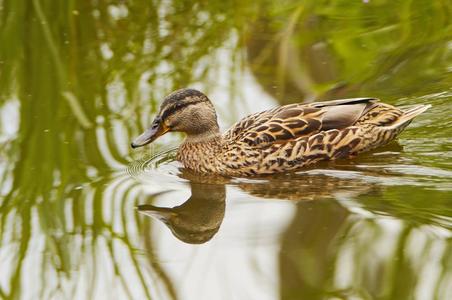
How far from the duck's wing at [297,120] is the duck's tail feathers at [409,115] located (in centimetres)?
26

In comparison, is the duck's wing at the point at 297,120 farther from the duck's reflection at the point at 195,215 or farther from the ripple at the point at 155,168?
the duck's reflection at the point at 195,215

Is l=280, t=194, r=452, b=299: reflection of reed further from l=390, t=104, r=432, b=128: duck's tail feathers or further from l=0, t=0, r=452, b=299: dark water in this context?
l=390, t=104, r=432, b=128: duck's tail feathers

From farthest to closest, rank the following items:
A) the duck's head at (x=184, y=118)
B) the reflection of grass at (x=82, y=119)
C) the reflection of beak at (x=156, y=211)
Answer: the duck's head at (x=184, y=118)
the reflection of beak at (x=156, y=211)
the reflection of grass at (x=82, y=119)

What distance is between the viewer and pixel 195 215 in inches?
280

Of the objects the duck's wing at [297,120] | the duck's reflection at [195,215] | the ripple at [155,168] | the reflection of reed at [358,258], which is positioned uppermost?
the duck's wing at [297,120]

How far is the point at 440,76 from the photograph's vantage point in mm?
9156

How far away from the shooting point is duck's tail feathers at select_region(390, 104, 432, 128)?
Answer: 809 centimetres

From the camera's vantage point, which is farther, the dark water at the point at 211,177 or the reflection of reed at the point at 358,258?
the dark water at the point at 211,177

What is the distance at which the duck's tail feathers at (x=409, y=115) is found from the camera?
26.5ft

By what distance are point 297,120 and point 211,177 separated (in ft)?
2.65

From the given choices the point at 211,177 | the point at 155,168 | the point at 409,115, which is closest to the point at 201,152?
the point at 211,177

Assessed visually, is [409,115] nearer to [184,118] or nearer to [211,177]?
[211,177]

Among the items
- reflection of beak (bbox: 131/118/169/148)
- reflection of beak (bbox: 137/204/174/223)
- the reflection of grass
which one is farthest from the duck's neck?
reflection of beak (bbox: 137/204/174/223)

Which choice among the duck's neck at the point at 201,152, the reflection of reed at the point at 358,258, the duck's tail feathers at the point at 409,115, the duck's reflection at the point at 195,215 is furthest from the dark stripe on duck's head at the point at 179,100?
the reflection of reed at the point at 358,258
